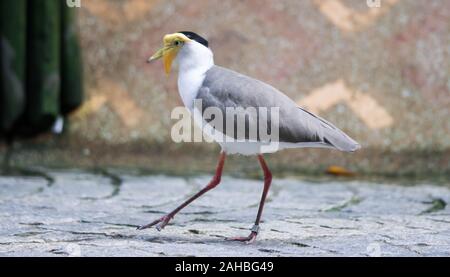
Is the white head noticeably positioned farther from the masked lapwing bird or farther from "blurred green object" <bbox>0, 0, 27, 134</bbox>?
"blurred green object" <bbox>0, 0, 27, 134</bbox>

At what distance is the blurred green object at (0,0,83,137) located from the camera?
16.3ft

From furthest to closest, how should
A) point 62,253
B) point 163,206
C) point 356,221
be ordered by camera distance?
point 163,206 < point 356,221 < point 62,253

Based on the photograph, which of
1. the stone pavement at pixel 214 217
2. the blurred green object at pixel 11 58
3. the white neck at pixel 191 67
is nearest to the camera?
the stone pavement at pixel 214 217

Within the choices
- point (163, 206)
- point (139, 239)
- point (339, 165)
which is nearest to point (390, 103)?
point (339, 165)

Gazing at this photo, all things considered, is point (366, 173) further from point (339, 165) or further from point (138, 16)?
point (138, 16)

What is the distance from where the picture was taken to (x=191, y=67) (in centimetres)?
304

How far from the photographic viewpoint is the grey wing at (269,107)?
2918 millimetres

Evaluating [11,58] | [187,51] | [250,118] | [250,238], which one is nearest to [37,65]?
[11,58]

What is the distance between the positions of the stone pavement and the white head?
63 cm

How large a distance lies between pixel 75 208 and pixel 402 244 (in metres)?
1.43

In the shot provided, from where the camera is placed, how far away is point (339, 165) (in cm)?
503

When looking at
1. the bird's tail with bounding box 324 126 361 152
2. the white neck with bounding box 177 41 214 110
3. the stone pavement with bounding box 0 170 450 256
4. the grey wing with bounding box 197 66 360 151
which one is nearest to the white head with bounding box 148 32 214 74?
the white neck with bounding box 177 41 214 110

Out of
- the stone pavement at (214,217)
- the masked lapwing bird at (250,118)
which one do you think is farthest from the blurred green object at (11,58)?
the masked lapwing bird at (250,118)

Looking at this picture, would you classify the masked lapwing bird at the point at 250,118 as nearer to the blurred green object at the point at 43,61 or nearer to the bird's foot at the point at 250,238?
the bird's foot at the point at 250,238
